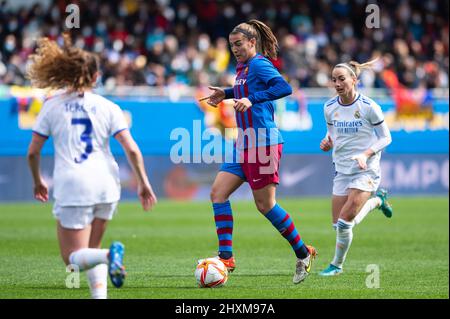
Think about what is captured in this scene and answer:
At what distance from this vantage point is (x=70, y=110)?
279 inches

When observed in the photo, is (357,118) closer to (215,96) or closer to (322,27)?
(215,96)

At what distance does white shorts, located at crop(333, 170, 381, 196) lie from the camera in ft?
33.2

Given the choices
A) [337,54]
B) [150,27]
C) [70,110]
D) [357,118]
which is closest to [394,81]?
[337,54]

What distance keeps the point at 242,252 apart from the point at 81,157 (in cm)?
612

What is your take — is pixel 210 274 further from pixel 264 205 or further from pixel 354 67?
pixel 354 67

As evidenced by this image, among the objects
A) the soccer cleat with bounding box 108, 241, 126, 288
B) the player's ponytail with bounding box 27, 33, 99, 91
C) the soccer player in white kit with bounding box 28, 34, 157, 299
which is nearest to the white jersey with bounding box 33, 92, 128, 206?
the soccer player in white kit with bounding box 28, 34, 157, 299

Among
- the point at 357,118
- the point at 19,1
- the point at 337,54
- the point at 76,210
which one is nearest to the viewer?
the point at 76,210

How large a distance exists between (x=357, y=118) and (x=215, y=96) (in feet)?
5.16

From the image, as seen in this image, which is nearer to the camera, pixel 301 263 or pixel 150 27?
pixel 301 263

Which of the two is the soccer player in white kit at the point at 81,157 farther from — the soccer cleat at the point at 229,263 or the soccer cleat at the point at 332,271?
the soccer cleat at the point at 332,271

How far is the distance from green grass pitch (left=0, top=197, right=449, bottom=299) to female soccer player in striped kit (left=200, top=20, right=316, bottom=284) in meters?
0.43

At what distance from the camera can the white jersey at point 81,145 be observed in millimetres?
7004

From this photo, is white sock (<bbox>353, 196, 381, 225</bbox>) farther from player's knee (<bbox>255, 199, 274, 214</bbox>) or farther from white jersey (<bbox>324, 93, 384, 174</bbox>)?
player's knee (<bbox>255, 199, 274, 214</bbox>)

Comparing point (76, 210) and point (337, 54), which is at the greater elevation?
point (337, 54)
